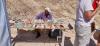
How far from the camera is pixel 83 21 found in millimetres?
3896

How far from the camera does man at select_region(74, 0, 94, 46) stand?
3707 millimetres

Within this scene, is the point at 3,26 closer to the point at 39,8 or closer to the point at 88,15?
A: the point at 88,15

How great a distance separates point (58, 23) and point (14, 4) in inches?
166

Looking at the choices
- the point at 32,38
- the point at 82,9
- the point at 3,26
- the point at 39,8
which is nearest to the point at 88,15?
the point at 82,9

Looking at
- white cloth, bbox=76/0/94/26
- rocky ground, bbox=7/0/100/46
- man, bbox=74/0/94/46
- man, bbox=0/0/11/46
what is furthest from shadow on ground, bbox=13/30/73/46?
man, bbox=0/0/11/46

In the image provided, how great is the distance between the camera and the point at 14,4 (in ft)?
33.4

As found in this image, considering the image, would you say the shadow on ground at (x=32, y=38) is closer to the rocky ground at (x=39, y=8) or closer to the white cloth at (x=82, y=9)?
the rocky ground at (x=39, y=8)

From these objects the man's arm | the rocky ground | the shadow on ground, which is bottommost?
the shadow on ground

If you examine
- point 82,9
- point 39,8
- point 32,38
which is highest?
point 82,9

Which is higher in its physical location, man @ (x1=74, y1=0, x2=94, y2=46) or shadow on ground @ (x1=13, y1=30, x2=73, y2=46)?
man @ (x1=74, y1=0, x2=94, y2=46)

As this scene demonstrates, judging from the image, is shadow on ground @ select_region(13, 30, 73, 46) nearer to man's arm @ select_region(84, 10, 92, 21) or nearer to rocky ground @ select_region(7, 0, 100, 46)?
rocky ground @ select_region(7, 0, 100, 46)

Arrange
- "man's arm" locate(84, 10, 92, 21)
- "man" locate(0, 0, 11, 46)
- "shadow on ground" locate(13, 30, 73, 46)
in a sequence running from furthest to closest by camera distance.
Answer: "shadow on ground" locate(13, 30, 73, 46) → "man's arm" locate(84, 10, 92, 21) → "man" locate(0, 0, 11, 46)

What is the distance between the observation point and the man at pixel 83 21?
3.71 m

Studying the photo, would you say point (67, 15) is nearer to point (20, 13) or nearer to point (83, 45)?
point (20, 13)
